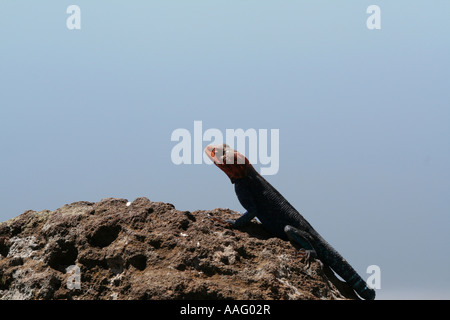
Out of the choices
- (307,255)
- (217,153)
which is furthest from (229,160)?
(307,255)

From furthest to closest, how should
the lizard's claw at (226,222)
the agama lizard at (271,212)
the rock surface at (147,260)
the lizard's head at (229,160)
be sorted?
the lizard's head at (229,160)
the agama lizard at (271,212)
the lizard's claw at (226,222)
the rock surface at (147,260)

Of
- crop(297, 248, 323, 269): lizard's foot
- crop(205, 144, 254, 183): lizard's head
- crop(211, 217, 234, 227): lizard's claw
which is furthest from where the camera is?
crop(205, 144, 254, 183): lizard's head

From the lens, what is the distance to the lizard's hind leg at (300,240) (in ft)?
21.4

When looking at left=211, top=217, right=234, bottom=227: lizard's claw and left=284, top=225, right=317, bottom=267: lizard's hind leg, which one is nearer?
left=284, top=225, right=317, bottom=267: lizard's hind leg

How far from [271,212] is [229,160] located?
0.96m

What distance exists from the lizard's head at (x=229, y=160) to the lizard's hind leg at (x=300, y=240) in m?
1.06

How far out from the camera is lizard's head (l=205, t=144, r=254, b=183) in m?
7.14

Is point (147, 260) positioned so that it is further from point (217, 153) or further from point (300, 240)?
point (300, 240)

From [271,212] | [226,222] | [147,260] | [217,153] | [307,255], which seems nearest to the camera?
[147,260]

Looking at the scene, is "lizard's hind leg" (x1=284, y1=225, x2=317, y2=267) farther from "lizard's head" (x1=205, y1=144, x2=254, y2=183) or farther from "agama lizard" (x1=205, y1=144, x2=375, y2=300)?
"lizard's head" (x1=205, y1=144, x2=254, y2=183)

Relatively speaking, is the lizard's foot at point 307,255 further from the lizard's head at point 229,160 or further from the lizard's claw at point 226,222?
the lizard's head at point 229,160

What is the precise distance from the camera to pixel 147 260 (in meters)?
5.82

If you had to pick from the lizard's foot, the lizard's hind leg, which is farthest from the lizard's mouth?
the lizard's foot

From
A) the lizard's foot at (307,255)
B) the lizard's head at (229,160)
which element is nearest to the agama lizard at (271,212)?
the lizard's head at (229,160)
